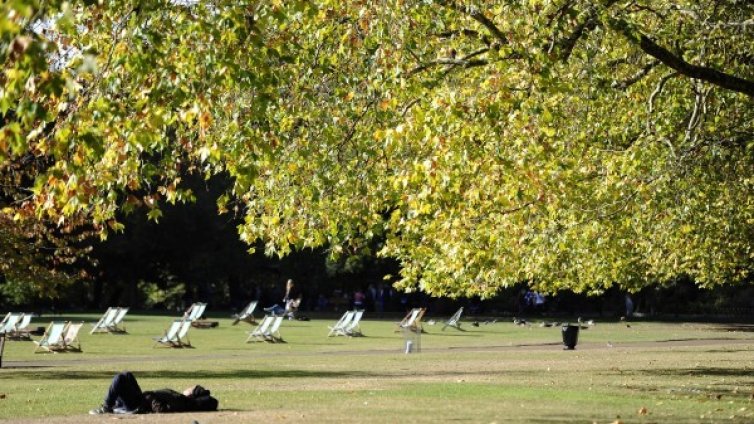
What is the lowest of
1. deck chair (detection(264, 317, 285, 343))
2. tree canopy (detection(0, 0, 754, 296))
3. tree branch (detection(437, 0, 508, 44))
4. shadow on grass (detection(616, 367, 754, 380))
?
shadow on grass (detection(616, 367, 754, 380))

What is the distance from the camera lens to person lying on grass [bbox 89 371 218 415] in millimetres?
16875

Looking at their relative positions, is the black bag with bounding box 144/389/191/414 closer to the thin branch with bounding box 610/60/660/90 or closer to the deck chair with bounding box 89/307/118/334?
the thin branch with bounding box 610/60/660/90

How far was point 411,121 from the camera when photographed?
1627 centimetres

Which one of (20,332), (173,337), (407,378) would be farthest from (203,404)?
(20,332)

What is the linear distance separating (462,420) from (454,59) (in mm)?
5250

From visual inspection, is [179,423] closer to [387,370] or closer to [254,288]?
[387,370]

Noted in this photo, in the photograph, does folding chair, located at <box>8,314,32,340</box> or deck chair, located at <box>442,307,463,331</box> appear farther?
deck chair, located at <box>442,307,463,331</box>

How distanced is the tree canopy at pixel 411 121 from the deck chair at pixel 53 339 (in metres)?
10.1

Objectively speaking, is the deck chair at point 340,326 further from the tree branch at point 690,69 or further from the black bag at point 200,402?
the black bag at point 200,402

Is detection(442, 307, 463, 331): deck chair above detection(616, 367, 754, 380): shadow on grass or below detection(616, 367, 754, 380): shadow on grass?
above

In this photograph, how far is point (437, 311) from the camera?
3221 inches

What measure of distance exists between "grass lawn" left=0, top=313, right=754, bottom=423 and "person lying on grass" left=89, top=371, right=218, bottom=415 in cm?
37

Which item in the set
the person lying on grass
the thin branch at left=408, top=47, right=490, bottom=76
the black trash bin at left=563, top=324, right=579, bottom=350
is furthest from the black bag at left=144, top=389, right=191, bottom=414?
the black trash bin at left=563, top=324, right=579, bottom=350

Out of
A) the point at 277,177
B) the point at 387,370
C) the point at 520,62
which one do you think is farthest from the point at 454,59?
the point at 387,370
